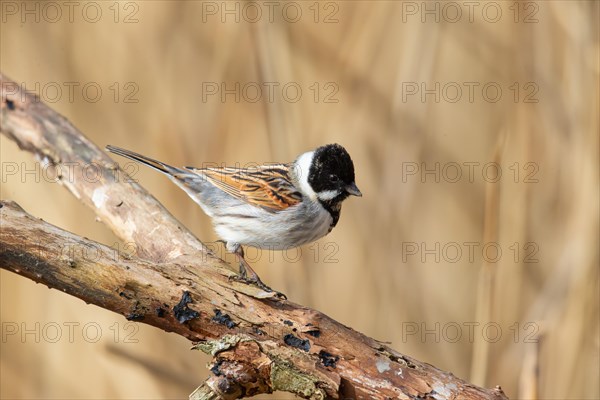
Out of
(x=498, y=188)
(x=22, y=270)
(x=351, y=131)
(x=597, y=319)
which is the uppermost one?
(x=351, y=131)

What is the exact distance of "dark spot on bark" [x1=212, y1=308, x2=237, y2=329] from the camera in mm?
2082

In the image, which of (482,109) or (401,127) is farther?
(482,109)

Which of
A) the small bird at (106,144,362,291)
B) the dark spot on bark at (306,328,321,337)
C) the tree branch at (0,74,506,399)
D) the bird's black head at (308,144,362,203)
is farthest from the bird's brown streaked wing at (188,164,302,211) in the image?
the dark spot on bark at (306,328,321,337)

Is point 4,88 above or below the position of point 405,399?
above

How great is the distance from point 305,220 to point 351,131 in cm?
95

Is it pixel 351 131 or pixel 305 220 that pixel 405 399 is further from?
pixel 351 131

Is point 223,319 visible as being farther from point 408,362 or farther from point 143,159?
point 143,159

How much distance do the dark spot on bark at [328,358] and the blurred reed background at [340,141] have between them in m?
1.19

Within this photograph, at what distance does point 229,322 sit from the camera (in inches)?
82.6


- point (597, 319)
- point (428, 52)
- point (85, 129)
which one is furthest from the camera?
point (85, 129)

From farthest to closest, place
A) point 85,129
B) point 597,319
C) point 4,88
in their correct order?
point 85,129, point 597,319, point 4,88

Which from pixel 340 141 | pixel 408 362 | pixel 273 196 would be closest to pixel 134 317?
pixel 408 362

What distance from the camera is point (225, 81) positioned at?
12.3 feet

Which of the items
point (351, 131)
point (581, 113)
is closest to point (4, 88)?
point (351, 131)
